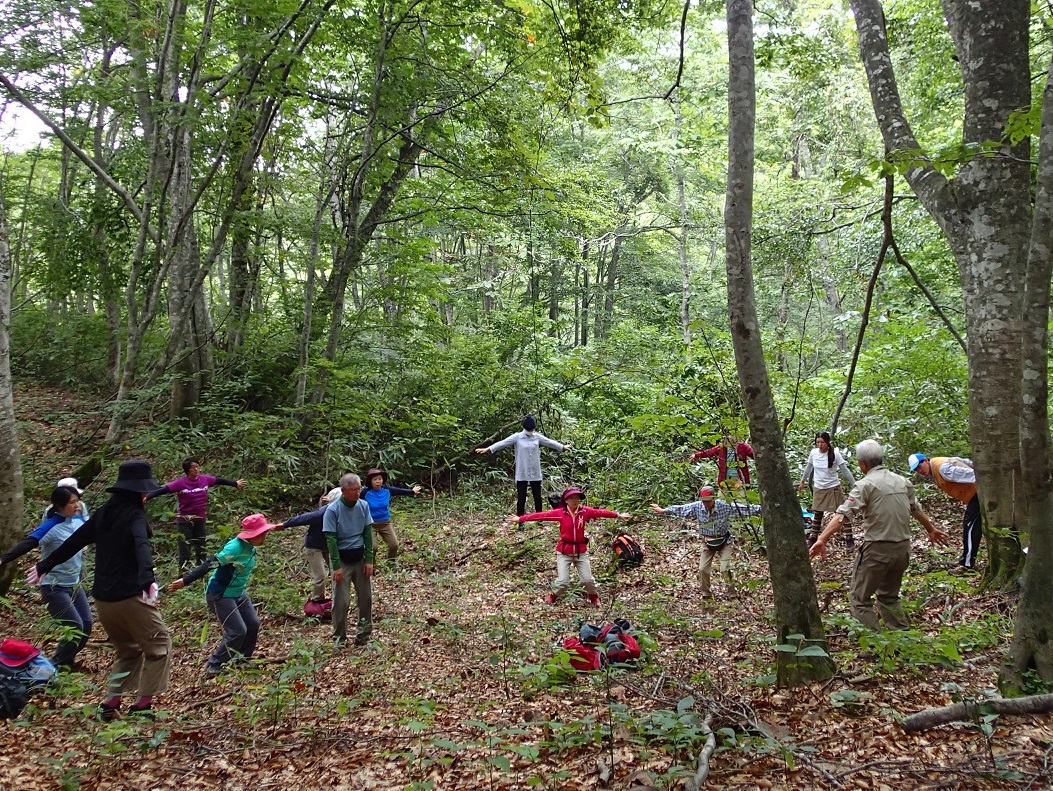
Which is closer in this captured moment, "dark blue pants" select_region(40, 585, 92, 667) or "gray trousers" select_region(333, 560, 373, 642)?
"dark blue pants" select_region(40, 585, 92, 667)

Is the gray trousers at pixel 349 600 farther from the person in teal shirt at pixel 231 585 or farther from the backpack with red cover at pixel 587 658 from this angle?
the backpack with red cover at pixel 587 658

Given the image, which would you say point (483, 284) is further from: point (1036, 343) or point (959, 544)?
point (1036, 343)

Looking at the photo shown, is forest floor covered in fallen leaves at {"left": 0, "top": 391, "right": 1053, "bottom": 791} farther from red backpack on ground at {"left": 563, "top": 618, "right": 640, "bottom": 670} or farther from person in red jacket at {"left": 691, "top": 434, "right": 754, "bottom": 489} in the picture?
person in red jacket at {"left": 691, "top": 434, "right": 754, "bottom": 489}

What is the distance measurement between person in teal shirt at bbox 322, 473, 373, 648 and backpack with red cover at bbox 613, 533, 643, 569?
4021 millimetres

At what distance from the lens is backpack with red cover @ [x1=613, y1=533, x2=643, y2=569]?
9727 millimetres

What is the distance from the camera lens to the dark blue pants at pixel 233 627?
6.55 m

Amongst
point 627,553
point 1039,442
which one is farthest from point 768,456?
point 627,553

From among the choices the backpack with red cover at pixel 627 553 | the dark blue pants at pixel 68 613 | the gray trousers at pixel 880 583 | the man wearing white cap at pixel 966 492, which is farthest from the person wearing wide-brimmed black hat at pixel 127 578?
the man wearing white cap at pixel 966 492

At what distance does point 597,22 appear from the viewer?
753 centimetres

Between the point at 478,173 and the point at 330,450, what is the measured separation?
265 inches

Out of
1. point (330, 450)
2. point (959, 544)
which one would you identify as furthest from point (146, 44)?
point (959, 544)

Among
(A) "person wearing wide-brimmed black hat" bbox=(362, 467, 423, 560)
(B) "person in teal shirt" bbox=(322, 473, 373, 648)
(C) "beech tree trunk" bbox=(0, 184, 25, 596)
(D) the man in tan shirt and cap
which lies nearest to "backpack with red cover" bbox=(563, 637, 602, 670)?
(D) the man in tan shirt and cap

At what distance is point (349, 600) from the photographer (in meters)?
7.39

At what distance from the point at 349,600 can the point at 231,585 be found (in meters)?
1.33
